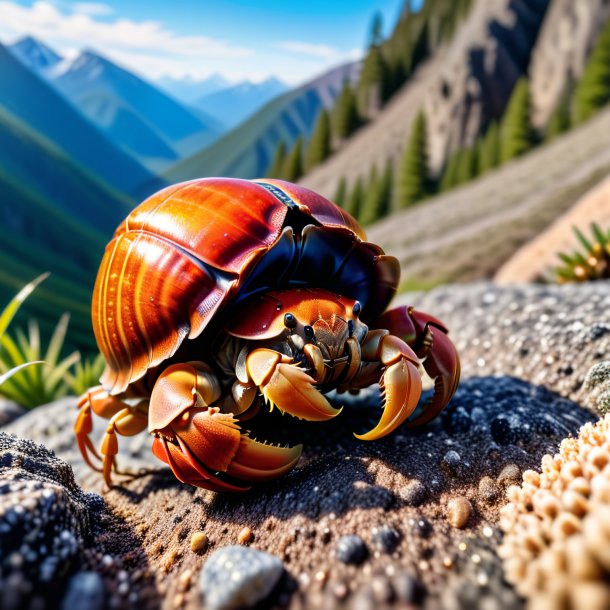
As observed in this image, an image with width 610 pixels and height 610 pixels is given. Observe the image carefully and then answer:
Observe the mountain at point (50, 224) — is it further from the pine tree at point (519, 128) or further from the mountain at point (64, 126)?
the pine tree at point (519, 128)

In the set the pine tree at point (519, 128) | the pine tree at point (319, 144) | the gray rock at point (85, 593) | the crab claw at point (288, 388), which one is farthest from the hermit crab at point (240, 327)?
the pine tree at point (319, 144)

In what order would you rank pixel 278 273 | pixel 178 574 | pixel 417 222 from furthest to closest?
pixel 417 222 → pixel 278 273 → pixel 178 574

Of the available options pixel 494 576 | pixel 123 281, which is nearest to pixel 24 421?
pixel 123 281

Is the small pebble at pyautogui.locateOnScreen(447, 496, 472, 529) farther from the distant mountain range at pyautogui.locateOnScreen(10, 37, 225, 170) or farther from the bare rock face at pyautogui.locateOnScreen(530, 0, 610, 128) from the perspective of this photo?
the distant mountain range at pyautogui.locateOnScreen(10, 37, 225, 170)

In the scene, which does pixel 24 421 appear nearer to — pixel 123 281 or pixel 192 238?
pixel 123 281

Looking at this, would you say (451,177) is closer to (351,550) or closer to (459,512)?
(459,512)

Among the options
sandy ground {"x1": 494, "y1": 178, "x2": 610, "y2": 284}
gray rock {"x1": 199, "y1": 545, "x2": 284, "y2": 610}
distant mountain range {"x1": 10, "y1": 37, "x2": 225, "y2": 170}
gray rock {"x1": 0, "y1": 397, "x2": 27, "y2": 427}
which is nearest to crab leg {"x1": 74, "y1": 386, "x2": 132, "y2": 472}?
gray rock {"x1": 199, "y1": 545, "x2": 284, "y2": 610}
